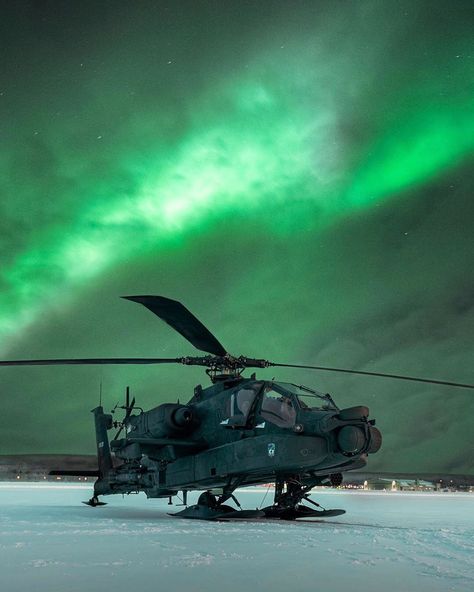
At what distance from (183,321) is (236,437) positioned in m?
3.18

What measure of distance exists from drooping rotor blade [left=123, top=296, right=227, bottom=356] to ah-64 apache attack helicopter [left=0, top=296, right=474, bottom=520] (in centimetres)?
2

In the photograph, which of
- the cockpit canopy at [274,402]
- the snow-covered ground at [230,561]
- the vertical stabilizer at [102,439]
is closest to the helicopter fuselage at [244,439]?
the cockpit canopy at [274,402]

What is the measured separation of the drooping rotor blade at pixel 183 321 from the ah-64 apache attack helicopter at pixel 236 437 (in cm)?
2

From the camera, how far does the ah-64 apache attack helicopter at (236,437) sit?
12750 millimetres

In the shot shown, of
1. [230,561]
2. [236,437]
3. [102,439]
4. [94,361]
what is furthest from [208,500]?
[230,561]

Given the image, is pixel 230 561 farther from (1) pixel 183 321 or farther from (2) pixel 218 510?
(2) pixel 218 510

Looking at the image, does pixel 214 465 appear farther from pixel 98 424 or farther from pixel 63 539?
pixel 98 424

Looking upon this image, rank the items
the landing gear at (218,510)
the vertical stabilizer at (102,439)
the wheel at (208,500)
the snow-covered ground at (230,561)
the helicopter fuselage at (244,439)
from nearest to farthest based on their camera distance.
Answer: the snow-covered ground at (230,561) < the helicopter fuselage at (244,439) < the landing gear at (218,510) < the wheel at (208,500) < the vertical stabilizer at (102,439)

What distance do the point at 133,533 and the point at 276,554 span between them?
11.9 feet

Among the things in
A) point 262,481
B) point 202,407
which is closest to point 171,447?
point 202,407

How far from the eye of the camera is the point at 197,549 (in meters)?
7.52

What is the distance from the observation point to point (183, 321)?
13.7 m

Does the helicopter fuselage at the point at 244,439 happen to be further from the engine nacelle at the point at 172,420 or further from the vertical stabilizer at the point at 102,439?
the vertical stabilizer at the point at 102,439

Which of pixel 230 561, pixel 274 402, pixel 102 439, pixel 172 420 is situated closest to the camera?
pixel 230 561
